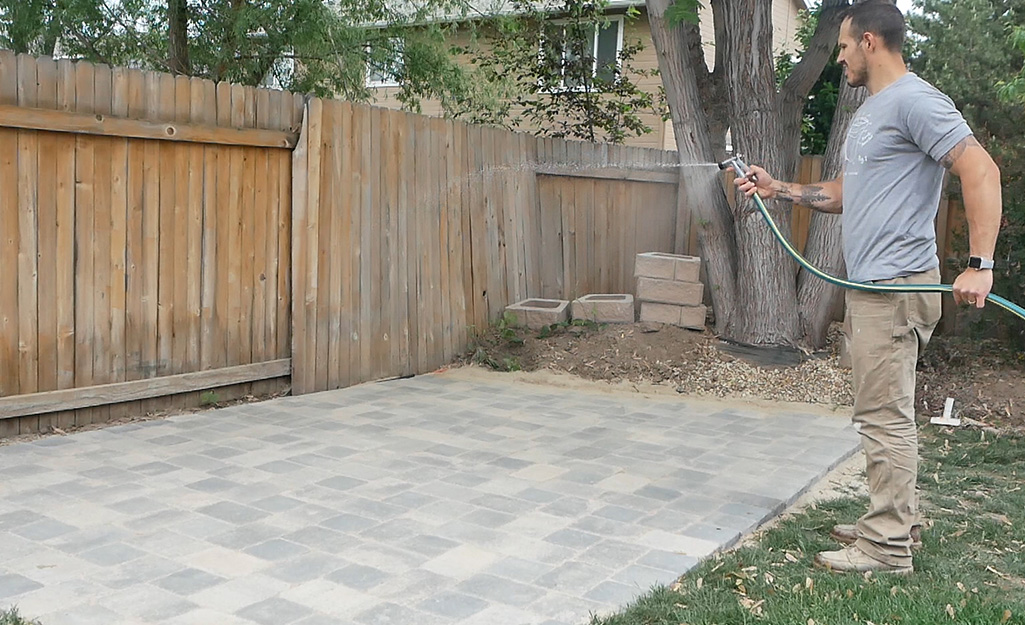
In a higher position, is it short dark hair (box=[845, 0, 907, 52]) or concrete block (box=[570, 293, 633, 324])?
short dark hair (box=[845, 0, 907, 52])

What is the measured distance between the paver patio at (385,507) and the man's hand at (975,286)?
1.35 meters

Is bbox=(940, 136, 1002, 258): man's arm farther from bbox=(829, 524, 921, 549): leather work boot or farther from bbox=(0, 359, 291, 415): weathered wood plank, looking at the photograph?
bbox=(0, 359, 291, 415): weathered wood plank

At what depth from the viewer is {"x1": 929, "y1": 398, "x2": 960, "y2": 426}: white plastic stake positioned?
6.32m

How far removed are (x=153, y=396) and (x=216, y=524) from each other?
7.12ft

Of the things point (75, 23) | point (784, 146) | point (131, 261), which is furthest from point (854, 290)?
point (75, 23)

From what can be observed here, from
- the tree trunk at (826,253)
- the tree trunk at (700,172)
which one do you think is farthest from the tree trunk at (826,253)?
the tree trunk at (700,172)

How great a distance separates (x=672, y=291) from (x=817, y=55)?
2.27 m

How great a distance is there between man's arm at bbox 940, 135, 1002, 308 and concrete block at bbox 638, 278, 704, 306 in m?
4.76

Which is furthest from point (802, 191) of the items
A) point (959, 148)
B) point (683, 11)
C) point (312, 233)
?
point (312, 233)

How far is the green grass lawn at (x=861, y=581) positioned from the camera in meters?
3.11

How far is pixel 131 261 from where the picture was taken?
5633 millimetres

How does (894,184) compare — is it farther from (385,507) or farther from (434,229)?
(434,229)

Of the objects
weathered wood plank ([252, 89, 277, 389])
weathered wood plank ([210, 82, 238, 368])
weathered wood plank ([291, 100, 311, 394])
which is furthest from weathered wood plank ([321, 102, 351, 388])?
weathered wood plank ([210, 82, 238, 368])

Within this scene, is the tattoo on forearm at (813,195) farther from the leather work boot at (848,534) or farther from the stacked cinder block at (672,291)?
the stacked cinder block at (672,291)
